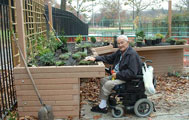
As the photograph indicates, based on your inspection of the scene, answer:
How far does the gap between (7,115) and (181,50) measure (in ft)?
21.1

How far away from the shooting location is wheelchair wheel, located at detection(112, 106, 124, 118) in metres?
3.89

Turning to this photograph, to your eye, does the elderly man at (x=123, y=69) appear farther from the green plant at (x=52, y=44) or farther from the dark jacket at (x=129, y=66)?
the green plant at (x=52, y=44)

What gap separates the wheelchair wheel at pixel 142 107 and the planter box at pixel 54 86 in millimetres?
816

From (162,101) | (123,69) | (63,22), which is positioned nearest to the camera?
(123,69)

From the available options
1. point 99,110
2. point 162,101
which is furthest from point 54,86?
point 162,101

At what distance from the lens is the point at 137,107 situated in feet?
12.8

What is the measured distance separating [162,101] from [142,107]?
1.14m

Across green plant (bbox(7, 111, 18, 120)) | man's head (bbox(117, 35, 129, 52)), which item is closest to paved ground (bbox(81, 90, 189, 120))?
green plant (bbox(7, 111, 18, 120))

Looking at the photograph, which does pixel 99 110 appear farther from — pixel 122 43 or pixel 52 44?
pixel 52 44

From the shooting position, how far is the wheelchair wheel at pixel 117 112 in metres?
3.89

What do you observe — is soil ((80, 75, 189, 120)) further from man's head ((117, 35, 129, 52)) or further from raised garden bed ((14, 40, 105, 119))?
man's head ((117, 35, 129, 52))

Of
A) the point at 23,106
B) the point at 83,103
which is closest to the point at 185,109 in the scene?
the point at 83,103

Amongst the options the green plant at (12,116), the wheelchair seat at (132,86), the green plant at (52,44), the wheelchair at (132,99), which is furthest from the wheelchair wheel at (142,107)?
the green plant at (52,44)

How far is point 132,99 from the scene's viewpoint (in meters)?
3.88
